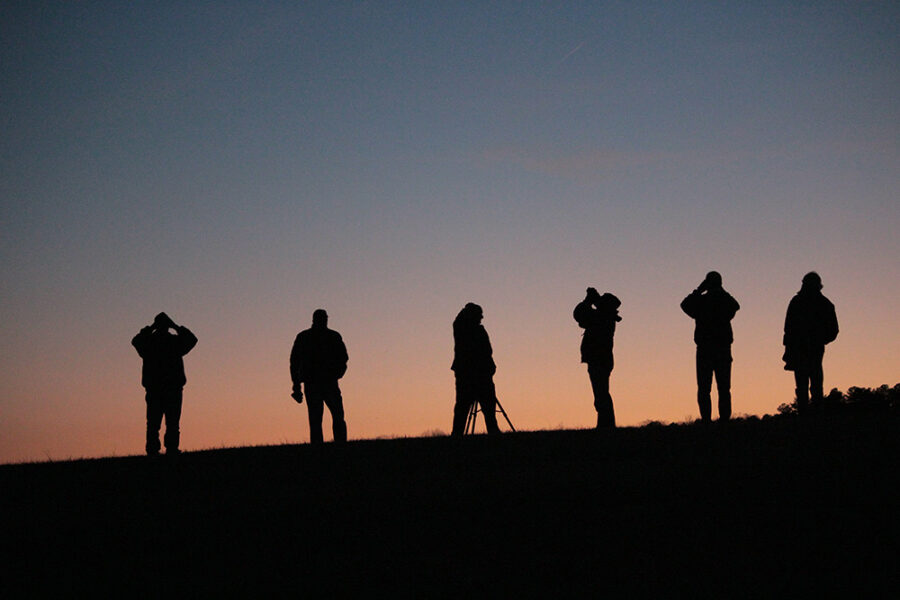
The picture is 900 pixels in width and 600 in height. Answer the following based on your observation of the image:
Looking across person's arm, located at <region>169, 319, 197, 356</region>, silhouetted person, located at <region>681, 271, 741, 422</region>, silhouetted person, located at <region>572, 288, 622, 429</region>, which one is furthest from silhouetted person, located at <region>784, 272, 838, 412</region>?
person's arm, located at <region>169, 319, 197, 356</region>

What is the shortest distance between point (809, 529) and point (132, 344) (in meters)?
12.8

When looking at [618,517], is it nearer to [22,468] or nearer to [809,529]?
[809,529]

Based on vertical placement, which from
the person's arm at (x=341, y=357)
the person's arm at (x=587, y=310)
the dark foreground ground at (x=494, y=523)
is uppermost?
the person's arm at (x=587, y=310)

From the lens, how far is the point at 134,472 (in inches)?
590

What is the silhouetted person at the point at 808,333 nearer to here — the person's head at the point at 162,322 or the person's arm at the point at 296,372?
the person's arm at the point at 296,372

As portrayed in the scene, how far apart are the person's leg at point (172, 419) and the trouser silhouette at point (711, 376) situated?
8683mm

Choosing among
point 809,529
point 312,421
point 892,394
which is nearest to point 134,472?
point 312,421

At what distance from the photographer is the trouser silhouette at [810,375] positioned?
17.7m

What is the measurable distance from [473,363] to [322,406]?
2.75 m

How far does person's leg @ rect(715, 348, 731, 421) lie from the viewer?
1770 cm

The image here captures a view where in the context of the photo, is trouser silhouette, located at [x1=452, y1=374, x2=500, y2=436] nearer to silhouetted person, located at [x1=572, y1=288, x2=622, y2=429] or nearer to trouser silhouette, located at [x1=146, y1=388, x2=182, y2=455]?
silhouetted person, located at [x1=572, y1=288, x2=622, y2=429]

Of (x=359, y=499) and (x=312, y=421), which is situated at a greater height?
(x=312, y=421)

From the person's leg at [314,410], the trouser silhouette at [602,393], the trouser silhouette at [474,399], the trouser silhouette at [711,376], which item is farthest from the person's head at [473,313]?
the trouser silhouette at [711,376]

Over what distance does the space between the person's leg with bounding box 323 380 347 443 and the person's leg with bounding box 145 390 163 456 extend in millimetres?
2804
